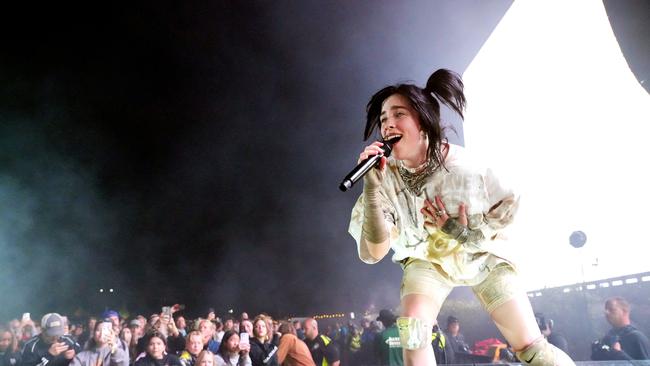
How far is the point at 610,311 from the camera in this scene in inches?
177

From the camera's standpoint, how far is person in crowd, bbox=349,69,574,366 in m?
1.79

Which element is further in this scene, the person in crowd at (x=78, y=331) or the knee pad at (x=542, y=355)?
the person in crowd at (x=78, y=331)

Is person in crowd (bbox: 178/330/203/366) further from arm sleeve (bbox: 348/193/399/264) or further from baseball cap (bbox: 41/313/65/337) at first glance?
arm sleeve (bbox: 348/193/399/264)

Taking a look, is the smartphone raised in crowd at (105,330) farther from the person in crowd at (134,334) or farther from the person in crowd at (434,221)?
the person in crowd at (434,221)

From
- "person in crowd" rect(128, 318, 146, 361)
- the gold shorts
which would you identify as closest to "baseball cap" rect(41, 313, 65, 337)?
"person in crowd" rect(128, 318, 146, 361)

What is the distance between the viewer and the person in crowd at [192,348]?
5339 mm

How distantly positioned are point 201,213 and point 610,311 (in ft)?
20.3

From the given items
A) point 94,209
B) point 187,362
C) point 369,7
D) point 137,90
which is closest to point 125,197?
point 94,209

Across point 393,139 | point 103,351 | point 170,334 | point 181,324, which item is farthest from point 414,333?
point 181,324

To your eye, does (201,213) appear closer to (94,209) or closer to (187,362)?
(94,209)

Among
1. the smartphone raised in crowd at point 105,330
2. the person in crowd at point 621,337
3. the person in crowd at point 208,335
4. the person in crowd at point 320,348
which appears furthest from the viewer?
the person in crowd at point 208,335

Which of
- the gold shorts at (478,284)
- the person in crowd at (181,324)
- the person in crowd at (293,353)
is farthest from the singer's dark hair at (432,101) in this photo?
the person in crowd at (181,324)

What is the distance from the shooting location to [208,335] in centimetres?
596

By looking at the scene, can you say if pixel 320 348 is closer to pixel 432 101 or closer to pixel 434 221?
pixel 434 221
